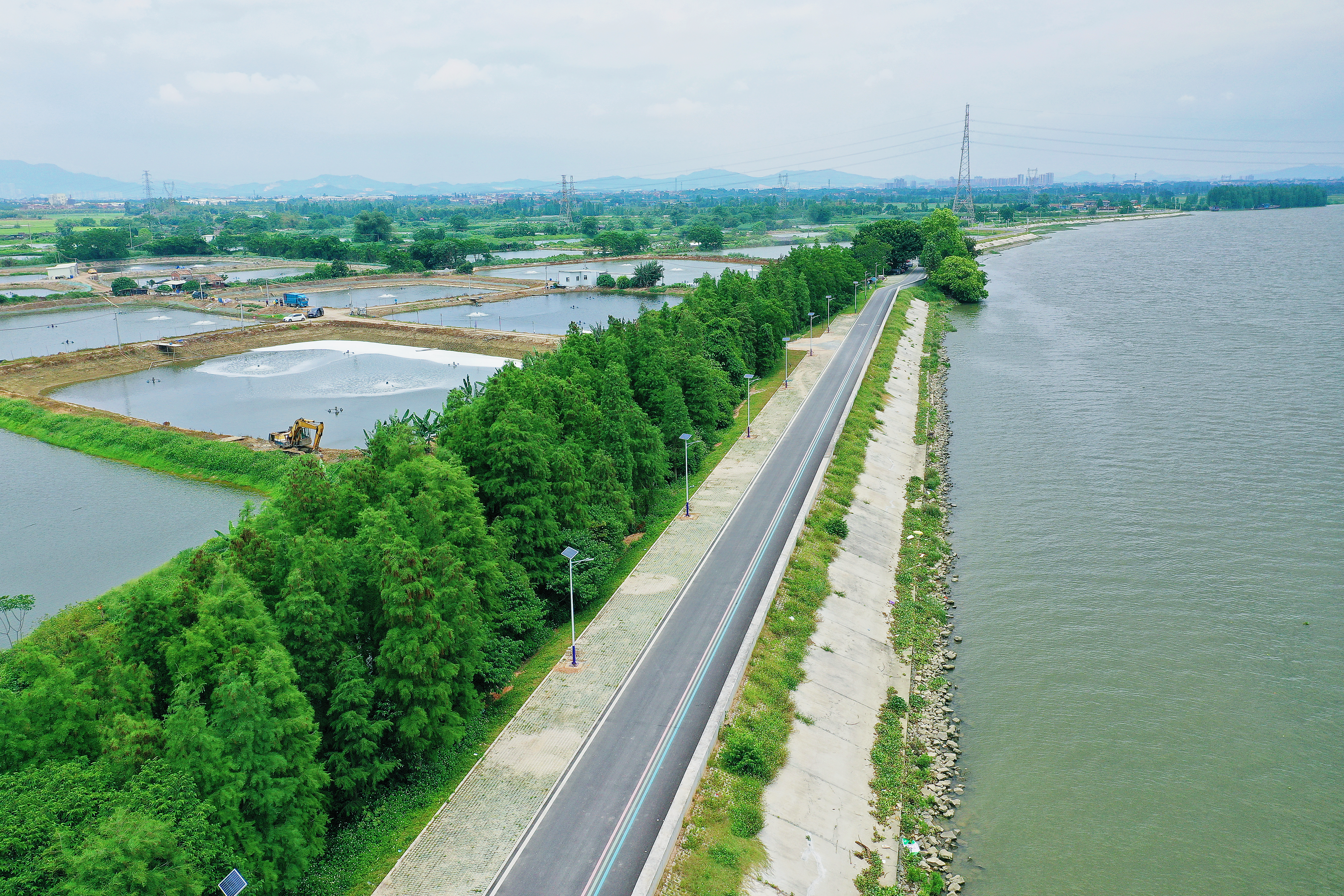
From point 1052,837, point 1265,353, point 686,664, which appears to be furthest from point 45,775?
point 1265,353

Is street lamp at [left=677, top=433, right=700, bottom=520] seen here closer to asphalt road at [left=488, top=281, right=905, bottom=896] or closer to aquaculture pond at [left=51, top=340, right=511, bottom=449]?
asphalt road at [left=488, top=281, right=905, bottom=896]

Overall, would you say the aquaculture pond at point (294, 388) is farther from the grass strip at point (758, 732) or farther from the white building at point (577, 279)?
the white building at point (577, 279)

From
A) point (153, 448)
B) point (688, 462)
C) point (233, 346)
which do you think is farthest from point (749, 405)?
point (233, 346)

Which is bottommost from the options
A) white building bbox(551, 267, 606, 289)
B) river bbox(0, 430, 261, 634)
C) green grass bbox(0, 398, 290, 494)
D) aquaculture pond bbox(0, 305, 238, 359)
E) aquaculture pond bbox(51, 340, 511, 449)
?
river bbox(0, 430, 261, 634)

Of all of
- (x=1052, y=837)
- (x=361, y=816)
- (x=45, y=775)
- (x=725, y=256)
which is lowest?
(x=1052, y=837)

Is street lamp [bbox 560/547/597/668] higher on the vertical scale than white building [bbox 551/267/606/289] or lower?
lower

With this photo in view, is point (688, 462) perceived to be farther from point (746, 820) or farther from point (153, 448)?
point (153, 448)

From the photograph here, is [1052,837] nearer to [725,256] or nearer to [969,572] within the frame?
[969,572]

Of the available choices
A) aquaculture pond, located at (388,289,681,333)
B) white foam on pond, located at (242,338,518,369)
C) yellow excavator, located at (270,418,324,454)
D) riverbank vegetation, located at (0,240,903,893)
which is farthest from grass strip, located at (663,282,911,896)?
aquaculture pond, located at (388,289,681,333)
